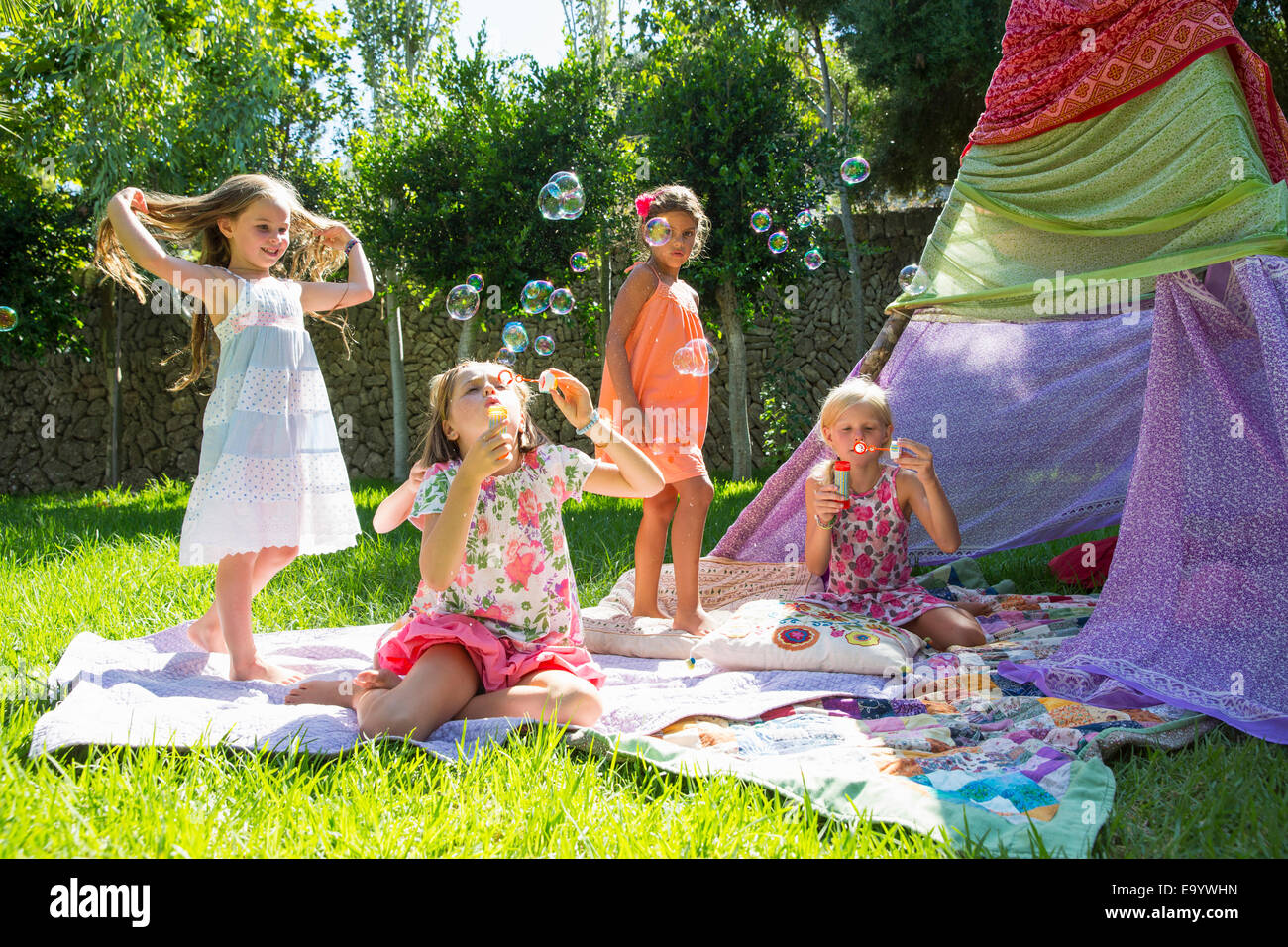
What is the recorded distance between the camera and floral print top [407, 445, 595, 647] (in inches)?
89.0

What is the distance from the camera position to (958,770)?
5.96 ft

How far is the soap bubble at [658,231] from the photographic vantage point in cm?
315

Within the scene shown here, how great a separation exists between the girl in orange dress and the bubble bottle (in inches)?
15.9

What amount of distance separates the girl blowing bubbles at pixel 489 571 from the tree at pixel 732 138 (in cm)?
477

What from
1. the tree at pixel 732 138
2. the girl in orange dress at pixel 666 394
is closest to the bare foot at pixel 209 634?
the girl in orange dress at pixel 666 394

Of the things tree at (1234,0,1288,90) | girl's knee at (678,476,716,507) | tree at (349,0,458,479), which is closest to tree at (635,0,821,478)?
tree at (1234,0,1288,90)

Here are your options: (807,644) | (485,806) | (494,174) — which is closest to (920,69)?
(494,174)

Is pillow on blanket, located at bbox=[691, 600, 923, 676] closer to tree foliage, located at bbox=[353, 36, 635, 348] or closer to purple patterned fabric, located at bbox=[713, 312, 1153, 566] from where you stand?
purple patterned fabric, located at bbox=[713, 312, 1153, 566]

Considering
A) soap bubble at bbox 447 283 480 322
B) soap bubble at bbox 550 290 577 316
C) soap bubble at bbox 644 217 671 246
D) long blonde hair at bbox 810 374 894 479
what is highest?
soap bubble at bbox 644 217 671 246

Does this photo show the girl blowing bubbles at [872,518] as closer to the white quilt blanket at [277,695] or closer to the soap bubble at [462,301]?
the white quilt blanket at [277,695]

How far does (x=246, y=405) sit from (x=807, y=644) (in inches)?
66.0

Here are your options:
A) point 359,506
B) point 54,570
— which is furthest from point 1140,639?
point 359,506

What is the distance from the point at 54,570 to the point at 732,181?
15.4 feet

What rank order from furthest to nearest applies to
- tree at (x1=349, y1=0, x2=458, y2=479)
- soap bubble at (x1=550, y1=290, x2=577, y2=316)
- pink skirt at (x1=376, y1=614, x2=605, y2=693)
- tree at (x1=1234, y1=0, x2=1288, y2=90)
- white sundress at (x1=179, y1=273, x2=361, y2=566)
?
tree at (x1=349, y1=0, x2=458, y2=479), tree at (x1=1234, y1=0, x2=1288, y2=90), soap bubble at (x1=550, y1=290, x2=577, y2=316), white sundress at (x1=179, y1=273, x2=361, y2=566), pink skirt at (x1=376, y1=614, x2=605, y2=693)
